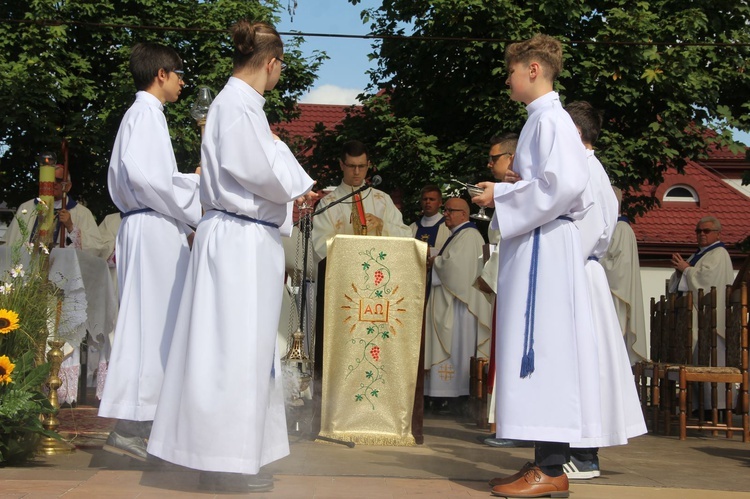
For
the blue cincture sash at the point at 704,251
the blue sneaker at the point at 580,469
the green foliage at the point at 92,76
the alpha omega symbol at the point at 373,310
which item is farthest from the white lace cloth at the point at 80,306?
the green foliage at the point at 92,76

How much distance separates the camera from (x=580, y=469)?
5.84m

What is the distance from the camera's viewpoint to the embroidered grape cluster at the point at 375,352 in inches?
290

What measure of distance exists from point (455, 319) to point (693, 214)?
23.0 meters

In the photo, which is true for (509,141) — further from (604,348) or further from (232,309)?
(232,309)

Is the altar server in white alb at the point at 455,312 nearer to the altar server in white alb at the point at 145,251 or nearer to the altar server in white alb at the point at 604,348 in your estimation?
the altar server in white alb at the point at 604,348

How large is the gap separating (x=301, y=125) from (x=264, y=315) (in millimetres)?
28724

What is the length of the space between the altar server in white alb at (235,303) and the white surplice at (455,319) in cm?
585

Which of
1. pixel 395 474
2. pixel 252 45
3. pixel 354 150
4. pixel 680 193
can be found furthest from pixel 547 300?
pixel 680 193

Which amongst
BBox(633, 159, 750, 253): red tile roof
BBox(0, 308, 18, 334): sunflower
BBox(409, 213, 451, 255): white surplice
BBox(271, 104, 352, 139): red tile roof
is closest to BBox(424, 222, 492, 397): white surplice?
BBox(409, 213, 451, 255): white surplice

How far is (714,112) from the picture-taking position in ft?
53.4

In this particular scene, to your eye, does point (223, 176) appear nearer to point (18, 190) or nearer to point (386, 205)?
point (386, 205)

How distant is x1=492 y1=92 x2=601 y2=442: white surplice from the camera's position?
512 cm

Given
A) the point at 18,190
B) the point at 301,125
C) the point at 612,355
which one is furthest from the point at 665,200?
the point at 612,355

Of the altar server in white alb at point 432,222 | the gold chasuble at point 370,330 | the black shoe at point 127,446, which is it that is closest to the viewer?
the black shoe at point 127,446
